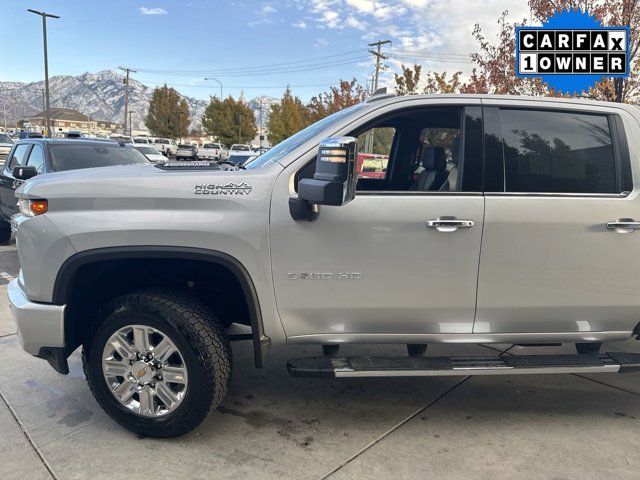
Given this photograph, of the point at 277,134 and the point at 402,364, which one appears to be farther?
the point at 277,134

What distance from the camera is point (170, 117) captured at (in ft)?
200

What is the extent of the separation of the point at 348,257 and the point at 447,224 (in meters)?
0.58

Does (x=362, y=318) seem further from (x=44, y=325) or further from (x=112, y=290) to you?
(x=44, y=325)

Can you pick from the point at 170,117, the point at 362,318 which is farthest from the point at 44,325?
the point at 170,117

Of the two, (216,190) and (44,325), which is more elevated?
(216,190)

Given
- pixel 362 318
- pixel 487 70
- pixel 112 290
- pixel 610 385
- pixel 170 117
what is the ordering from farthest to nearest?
pixel 170 117
pixel 487 70
pixel 610 385
pixel 112 290
pixel 362 318

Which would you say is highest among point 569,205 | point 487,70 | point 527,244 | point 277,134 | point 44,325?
point 277,134

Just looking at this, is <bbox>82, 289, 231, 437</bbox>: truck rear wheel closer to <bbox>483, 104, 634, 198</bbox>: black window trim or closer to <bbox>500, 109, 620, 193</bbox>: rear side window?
<bbox>483, 104, 634, 198</bbox>: black window trim

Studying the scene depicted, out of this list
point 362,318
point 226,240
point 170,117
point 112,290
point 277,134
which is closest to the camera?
point 226,240

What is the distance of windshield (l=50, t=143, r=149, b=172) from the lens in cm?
727

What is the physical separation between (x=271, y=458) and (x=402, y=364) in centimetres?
91

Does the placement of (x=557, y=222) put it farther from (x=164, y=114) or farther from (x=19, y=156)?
(x=164, y=114)

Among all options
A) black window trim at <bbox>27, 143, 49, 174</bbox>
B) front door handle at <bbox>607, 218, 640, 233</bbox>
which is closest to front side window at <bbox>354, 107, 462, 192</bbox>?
front door handle at <bbox>607, 218, 640, 233</bbox>

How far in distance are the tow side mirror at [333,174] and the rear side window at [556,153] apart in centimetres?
106
